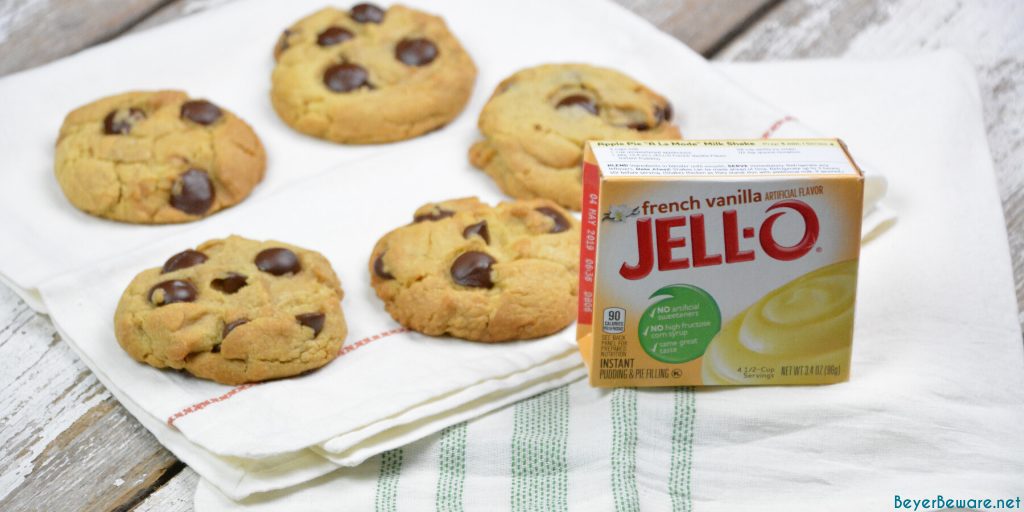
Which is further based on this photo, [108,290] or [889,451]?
[108,290]

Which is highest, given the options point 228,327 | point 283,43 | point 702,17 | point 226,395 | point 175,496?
point 702,17

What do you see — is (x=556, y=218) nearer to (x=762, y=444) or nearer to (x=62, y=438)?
(x=762, y=444)

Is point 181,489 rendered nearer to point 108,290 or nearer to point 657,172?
point 108,290

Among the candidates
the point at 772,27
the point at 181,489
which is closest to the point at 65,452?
the point at 181,489

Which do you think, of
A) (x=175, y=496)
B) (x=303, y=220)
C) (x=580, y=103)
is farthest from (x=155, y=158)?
(x=580, y=103)

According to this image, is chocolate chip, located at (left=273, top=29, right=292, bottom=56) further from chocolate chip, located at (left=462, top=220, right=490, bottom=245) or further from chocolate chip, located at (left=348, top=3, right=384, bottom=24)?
chocolate chip, located at (left=462, top=220, right=490, bottom=245)

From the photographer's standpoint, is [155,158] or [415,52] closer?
[155,158]

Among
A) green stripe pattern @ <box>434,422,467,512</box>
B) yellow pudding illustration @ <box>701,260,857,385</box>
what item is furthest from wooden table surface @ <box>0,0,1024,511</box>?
yellow pudding illustration @ <box>701,260,857,385</box>
